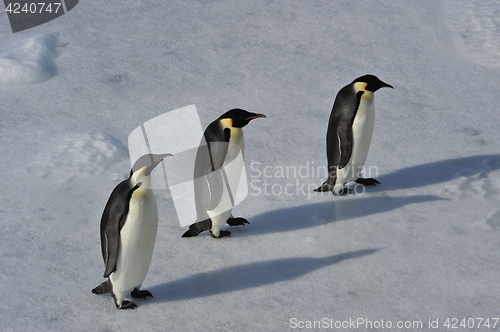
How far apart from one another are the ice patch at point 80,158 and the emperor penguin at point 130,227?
116 centimetres

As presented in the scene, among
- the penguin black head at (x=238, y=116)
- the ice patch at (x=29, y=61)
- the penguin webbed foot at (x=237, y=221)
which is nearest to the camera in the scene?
the penguin black head at (x=238, y=116)

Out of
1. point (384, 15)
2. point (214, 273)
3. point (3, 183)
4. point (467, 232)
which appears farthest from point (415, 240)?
point (384, 15)

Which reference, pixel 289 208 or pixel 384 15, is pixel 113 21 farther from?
pixel 289 208

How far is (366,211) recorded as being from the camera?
10.3 ft

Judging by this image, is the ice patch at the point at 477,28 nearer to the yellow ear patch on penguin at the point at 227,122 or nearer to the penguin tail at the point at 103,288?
the yellow ear patch on penguin at the point at 227,122

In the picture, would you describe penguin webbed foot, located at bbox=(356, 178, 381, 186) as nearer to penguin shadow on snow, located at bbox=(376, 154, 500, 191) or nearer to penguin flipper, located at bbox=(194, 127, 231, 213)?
penguin shadow on snow, located at bbox=(376, 154, 500, 191)

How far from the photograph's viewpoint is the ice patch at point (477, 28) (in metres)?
4.66

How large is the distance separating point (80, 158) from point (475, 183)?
2.42 meters

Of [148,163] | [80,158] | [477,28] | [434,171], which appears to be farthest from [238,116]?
[477,28]

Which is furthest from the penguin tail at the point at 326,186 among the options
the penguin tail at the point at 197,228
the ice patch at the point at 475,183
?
the penguin tail at the point at 197,228

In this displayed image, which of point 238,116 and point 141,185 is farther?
point 238,116

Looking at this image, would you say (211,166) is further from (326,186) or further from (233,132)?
(326,186)

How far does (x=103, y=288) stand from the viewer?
2.49 metres

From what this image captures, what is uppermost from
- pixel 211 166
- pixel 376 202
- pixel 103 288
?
pixel 211 166
